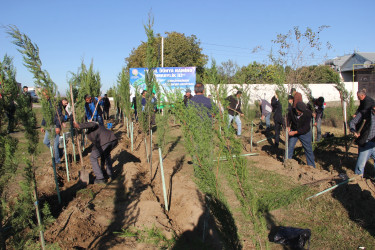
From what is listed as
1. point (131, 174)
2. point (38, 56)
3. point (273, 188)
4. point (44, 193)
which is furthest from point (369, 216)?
point (38, 56)

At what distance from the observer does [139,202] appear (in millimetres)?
5375

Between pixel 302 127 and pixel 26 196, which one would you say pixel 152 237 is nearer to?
pixel 26 196

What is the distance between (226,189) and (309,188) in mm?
1689

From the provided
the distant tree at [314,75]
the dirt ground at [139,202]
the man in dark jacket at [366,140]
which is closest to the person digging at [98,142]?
the dirt ground at [139,202]

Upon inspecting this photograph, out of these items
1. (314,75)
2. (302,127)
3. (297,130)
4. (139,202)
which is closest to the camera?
(139,202)

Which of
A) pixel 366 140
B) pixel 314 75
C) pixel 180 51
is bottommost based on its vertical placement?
pixel 366 140

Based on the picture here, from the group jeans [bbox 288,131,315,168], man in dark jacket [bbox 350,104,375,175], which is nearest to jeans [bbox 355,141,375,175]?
man in dark jacket [bbox 350,104,375,175]

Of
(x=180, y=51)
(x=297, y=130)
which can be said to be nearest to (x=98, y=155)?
(x=297, y=130)

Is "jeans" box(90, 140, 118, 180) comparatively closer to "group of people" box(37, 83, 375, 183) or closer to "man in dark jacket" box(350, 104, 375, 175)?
"group of people" box(37, 83, 375, 183)

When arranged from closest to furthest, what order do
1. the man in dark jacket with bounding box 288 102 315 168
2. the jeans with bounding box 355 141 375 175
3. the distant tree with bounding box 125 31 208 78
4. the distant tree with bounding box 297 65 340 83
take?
the jeans with bounding box 355 141 375 175
the man in dark jacket with bounding box 288 102 315 168
the distant tree with bounding box 297 65 340 83
the distant tree with bounding box 125 31 208 78

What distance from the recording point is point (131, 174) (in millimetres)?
6969

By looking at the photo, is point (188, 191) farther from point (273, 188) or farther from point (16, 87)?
point (16, 87)

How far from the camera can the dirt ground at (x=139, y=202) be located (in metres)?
4.45

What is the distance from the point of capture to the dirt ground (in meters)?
4.45
